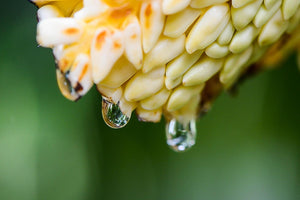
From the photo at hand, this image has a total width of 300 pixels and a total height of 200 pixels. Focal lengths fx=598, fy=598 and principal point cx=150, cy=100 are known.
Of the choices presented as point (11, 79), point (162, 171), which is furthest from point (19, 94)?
point (162, 171)

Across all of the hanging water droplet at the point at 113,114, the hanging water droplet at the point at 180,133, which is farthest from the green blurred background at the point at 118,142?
the hanging water droplet at the point at 113,114

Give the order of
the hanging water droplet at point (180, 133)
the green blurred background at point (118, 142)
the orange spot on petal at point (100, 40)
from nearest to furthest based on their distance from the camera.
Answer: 1. the orange spot on petal at point (100, 40)
2. the hanging water droplet at point (180, 133)
3. the green blurred background at point (118, 142)

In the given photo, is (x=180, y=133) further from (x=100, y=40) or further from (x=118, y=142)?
(x=118, y=142)

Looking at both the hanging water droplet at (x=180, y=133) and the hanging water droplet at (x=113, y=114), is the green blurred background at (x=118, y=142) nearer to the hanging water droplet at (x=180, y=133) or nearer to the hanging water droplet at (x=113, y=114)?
the hanging water droplet at (x=180, y=133)

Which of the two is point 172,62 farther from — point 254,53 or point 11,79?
point 11,79

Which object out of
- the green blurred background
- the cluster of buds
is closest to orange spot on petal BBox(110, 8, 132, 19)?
the cluster of buds
